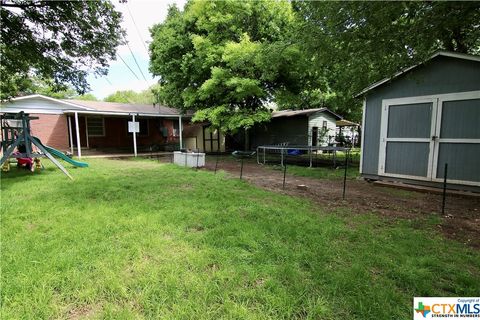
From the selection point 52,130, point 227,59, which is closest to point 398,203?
point 227,59

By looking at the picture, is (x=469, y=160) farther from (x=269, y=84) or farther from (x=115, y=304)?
(x=269, y=84)

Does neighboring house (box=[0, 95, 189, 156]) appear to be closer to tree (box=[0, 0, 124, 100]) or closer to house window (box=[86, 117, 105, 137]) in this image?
house window (box=[86, 117, 105, 137])

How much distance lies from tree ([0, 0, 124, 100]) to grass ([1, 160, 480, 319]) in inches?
212

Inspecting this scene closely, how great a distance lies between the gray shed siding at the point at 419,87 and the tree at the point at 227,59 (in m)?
4.71

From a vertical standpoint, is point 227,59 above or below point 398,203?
above

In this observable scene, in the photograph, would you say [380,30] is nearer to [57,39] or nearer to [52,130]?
[57,39]

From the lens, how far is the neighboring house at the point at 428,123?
558cm

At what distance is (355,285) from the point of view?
7.74 feet

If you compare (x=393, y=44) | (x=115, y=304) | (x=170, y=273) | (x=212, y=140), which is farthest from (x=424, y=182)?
(x=212, y=140)

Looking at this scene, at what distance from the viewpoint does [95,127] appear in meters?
16.4

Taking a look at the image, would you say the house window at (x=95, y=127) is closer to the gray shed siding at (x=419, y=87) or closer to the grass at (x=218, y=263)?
the grass at (x=218, y=263)

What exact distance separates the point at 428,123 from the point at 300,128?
35.2ft

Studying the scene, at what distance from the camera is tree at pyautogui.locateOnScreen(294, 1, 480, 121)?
4.18 meters

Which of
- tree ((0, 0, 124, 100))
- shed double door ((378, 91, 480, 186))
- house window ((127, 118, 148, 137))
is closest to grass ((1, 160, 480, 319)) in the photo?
shed double door ((378, 91, 480, 186))
